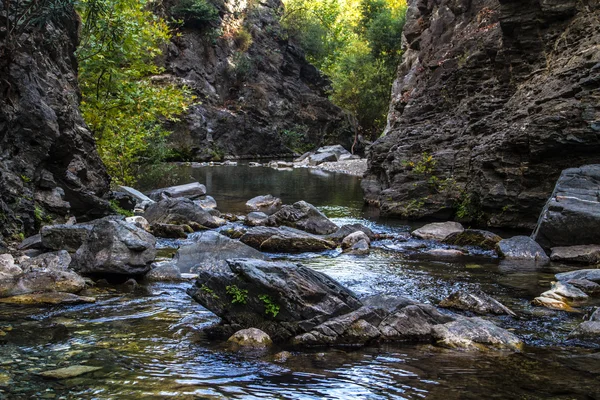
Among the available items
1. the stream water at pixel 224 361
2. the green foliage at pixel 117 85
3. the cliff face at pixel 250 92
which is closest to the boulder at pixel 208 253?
the stream water at pixel 224 361

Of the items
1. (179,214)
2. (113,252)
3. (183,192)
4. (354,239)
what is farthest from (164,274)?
(183,192)

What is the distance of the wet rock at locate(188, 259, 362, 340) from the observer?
614 cm

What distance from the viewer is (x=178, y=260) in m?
9.89

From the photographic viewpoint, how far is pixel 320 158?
43.3 meters

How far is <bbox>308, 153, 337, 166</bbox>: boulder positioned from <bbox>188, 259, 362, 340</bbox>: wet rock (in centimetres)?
3607

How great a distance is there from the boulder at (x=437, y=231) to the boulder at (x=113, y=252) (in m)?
7.88

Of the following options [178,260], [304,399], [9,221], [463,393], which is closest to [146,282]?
[178,260]

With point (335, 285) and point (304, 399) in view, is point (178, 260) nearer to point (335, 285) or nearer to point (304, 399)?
point (335, 285)

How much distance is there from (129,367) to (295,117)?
163 ft

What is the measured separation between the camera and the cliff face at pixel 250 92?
4441 centimetres

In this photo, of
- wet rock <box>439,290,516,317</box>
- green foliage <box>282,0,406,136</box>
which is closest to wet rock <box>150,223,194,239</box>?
wet rock <box>439,290,516,317</box>

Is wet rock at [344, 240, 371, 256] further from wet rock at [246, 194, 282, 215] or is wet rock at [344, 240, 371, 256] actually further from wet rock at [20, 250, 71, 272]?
wet rock at [246, 194, 282, 215]

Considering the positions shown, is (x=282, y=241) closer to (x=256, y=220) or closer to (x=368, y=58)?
(x=256, y=220)

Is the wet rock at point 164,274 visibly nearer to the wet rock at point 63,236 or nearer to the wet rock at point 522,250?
the wet rock at point 63,236
